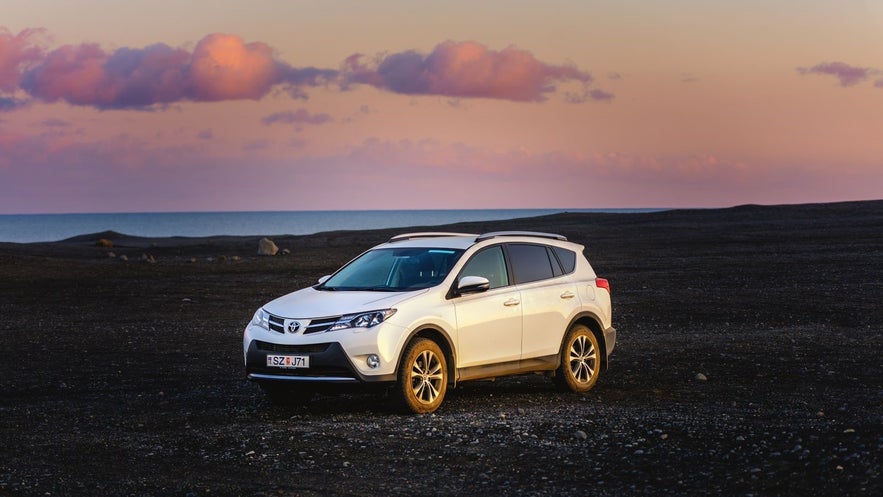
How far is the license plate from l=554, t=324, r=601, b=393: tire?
3324 millimetres

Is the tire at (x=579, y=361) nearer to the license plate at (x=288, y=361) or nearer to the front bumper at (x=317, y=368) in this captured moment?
the front bumper at (x=317, y=368)

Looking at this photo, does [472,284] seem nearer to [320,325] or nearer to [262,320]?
Result: [320,325]

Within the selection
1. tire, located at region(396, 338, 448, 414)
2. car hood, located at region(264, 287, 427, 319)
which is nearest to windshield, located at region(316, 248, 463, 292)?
car hood, located at region(264, 287, 427, 319)

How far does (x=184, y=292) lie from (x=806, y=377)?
1940cm

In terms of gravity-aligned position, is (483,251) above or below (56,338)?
A: above

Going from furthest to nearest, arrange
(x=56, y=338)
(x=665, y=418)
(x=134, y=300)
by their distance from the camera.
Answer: (x=134, y=300) < (x=56, y=338) < (x=665, y=418)

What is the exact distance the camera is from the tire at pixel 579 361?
13672 millimetres

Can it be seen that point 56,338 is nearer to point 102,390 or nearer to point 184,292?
point 102,390

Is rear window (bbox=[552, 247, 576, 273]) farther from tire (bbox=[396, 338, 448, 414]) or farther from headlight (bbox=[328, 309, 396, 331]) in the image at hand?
headlight (bbox=[328, 309, 396, 331])

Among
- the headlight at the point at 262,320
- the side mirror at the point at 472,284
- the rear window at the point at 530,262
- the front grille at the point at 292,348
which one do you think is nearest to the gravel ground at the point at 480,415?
the front grille at the point at 292,348

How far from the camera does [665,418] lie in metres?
11.6

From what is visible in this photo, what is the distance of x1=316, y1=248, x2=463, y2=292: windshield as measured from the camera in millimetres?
12648

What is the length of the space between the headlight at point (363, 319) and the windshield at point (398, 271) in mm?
611

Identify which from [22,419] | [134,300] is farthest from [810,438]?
[134,300]
